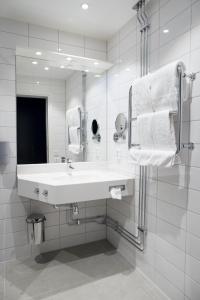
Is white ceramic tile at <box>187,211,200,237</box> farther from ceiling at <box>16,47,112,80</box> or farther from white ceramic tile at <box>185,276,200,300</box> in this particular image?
ceiling at <box>16,47,112,80</box>

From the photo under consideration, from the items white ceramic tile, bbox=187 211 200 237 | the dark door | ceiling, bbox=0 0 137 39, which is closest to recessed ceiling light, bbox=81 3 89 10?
ceiling, bbox=0 0 137 39

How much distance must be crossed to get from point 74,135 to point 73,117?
0.21 metres

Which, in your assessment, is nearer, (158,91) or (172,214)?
(158,91)

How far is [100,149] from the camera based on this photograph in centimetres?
263

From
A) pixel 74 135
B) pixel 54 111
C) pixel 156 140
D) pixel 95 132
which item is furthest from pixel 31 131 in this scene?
pixel 156 140

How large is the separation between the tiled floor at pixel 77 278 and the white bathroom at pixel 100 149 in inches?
0.4

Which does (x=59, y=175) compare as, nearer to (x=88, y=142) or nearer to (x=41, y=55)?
(x=88, y=142)

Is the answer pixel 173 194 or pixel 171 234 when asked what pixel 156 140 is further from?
pixel 171 234

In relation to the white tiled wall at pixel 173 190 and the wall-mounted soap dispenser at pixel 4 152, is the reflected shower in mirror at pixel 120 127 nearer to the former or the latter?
the white tiled wall at pixel 173 190

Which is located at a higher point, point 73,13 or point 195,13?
point 73,13

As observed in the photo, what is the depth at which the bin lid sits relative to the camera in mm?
2178

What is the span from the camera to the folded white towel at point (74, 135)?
2.49 metres

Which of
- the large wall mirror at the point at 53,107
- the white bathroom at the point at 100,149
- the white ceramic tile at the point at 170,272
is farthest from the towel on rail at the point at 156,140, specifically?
the large wall mirror at the point at 53,107

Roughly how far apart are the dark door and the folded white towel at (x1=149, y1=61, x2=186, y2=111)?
1.30 m
